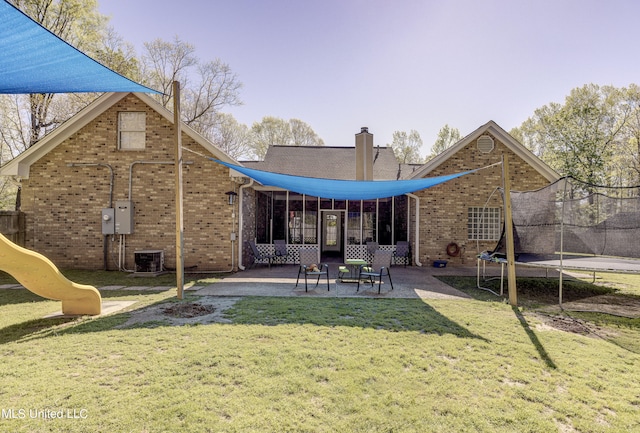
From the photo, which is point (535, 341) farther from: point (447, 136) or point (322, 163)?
point (447, 136)

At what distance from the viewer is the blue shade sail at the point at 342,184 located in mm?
6965

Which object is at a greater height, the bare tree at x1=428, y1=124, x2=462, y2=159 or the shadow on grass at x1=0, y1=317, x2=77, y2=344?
the bare tree at x1=428, y1=124, x2=462, y2=159

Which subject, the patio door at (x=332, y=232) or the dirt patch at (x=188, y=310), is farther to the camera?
the patio door at (x=332, y=232)

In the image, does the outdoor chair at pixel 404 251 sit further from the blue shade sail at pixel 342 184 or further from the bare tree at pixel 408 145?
the bare tree at pixel 408 145

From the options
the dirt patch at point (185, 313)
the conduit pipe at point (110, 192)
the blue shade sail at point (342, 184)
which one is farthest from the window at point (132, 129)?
the dirt patch at point (185, 313)

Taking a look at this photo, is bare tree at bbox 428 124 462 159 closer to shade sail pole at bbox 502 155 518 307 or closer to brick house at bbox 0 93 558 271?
brick house at bbox 0 93 558 271

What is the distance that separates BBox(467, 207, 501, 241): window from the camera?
11359 millimetres

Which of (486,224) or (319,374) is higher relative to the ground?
(486,224)

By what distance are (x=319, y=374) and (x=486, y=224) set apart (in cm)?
1069

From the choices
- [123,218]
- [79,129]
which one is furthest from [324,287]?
[79,129]

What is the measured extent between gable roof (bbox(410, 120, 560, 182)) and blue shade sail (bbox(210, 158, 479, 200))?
4108 millimetres

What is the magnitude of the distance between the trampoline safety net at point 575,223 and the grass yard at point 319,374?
2302 millimetres

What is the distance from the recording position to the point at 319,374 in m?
3.02

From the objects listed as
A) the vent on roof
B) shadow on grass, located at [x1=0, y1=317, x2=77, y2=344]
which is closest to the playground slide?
shadow on grass, located at [x1=0, y1=317, x2=77, y2=344]
